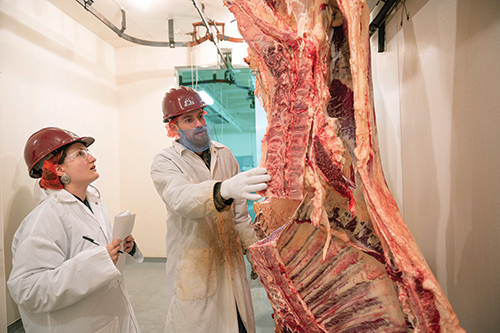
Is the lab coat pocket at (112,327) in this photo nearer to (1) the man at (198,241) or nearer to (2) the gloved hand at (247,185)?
(1) the man at (198,241)

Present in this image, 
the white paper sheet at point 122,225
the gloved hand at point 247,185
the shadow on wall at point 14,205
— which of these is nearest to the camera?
the gloved hand at point 247,185

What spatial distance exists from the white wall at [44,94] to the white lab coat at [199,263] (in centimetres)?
127

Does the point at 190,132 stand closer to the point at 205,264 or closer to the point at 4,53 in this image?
the point at 205,264

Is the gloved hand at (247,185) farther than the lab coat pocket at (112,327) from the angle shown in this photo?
No

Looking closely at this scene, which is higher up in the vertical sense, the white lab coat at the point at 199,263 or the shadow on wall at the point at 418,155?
the shadow on wall at the point at 418,155

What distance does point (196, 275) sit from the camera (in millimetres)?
1619

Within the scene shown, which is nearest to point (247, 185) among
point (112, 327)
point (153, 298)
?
point (112, 327)

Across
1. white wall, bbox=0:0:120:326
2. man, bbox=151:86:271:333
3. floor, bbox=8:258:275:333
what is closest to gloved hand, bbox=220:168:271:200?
man, bbox=151:86:271:333

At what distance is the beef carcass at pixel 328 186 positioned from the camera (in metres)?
0.83

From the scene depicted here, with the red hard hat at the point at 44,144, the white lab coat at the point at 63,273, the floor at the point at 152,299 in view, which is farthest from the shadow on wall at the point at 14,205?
the white lab coat at the point at 63,273

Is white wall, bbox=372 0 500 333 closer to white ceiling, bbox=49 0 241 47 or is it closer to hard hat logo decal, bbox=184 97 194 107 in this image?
hard hat logo decal, bbox=184 97 194 107

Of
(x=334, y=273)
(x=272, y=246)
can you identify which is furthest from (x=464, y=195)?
Answer: (x=272, y=246)

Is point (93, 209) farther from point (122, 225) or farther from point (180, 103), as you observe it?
point (180, 103)

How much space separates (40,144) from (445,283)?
2.03 m
